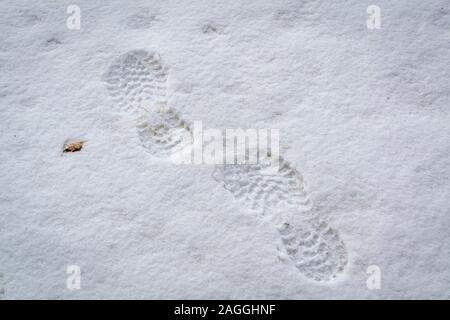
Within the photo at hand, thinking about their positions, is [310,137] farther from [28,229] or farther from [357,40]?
[28,229]

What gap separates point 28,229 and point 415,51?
1446mm

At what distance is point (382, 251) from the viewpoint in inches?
46.5

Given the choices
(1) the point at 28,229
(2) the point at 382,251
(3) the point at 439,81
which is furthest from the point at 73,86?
(3) the point at 439,81

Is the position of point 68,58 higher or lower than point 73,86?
higher

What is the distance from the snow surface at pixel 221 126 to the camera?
1183 mm

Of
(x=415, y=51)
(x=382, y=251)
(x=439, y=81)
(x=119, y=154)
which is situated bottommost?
(x=382, y=251)

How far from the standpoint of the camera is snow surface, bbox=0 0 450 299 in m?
1.18

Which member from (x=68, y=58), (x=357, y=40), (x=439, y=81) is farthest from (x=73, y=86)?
(x=439, y=81)

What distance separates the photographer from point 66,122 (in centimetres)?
132

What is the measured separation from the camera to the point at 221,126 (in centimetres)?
131
